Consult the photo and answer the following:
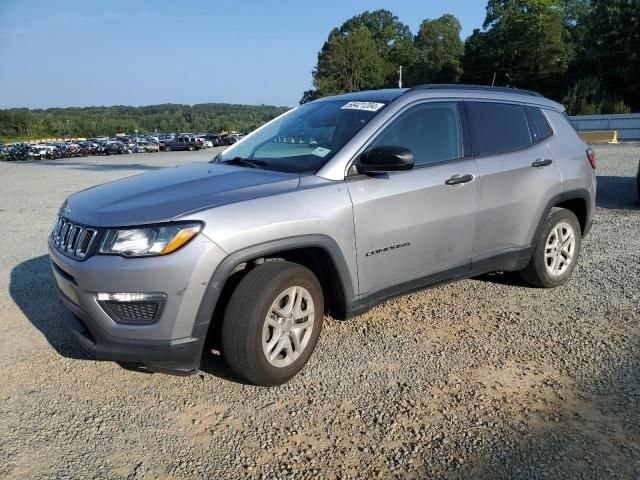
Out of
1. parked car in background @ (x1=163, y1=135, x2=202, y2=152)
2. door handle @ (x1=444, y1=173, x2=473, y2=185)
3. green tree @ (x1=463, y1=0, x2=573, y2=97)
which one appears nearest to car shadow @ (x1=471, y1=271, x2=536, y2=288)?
door handle @ (x1=444, y1=173, x2=473, y2=185)

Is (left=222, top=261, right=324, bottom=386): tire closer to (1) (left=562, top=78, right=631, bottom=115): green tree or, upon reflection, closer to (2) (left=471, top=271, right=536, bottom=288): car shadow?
(2) (left=471, top=271, right=536, bottom=288): car shadow

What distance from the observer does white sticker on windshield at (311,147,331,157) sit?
3478 millimetres

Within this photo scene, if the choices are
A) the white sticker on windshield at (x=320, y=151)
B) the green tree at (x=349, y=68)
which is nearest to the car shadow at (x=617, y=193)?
the white sticker on windshield at (x=320, y=151)

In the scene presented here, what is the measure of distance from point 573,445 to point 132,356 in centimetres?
230

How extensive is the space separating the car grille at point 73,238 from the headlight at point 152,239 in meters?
0.20

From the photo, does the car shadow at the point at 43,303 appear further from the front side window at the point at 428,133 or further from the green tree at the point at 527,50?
the green tree at the point at 527,50

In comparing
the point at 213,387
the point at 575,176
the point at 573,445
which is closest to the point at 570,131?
the point at 575,176

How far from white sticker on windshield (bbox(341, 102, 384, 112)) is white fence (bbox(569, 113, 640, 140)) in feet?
110

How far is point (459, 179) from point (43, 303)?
3683 millimetres

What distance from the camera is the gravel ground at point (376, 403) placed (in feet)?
8.24

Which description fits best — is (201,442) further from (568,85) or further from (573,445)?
(568,85)

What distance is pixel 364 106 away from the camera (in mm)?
3807

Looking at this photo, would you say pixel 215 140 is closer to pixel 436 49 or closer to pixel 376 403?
pixel 436 49

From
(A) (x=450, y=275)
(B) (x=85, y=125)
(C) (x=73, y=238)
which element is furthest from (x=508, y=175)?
(B) (x=85, y=125)
